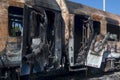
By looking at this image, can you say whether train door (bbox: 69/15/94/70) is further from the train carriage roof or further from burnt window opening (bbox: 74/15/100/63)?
the train carriage roof

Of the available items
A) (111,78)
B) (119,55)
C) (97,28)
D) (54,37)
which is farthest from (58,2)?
(119,55)

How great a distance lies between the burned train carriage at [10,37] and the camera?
9.06m

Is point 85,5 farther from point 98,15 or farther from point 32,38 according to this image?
point 32,38

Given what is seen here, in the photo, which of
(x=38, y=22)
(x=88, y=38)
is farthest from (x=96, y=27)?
(x=38, y=22)

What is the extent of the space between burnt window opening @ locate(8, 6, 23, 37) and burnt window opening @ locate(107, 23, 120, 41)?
731cm

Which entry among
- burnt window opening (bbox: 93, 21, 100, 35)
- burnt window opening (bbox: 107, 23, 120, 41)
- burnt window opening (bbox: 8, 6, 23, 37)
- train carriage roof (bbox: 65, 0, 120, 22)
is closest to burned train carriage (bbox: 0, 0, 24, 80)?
burnt window opening (bbox: 8, 6, 23, 37)

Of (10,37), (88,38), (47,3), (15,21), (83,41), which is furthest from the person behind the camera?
(83,41)

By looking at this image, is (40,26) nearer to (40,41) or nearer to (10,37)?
(40,41)

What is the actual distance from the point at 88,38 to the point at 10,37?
503 centimetres

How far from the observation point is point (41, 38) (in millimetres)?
10297

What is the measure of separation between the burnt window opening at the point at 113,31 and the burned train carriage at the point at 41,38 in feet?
17.0

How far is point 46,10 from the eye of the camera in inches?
429

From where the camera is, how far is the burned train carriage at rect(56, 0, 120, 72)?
1252 cm

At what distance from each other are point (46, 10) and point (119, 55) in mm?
7320
